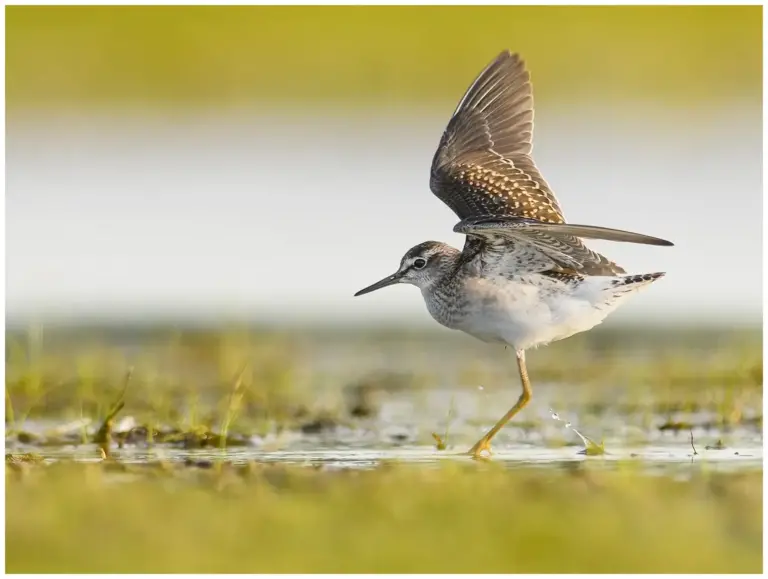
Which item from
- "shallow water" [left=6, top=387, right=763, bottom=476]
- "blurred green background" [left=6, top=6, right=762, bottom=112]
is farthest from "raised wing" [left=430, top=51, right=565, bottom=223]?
"blurred green background" [left=6, top=6, right=762, bottom=112]

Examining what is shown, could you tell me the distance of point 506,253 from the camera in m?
7.29

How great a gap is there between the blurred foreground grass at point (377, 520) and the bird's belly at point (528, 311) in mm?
1081

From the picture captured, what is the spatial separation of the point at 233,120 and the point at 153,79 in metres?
0.99

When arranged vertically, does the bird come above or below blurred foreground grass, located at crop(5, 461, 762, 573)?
above

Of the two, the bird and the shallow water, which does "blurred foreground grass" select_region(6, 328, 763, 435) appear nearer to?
the shallow water

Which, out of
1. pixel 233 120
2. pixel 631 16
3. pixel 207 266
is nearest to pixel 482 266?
pixel 207 266

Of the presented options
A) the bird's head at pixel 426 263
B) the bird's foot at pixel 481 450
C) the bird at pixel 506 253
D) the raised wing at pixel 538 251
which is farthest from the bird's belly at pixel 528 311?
the bird's foot at pixel 481 450

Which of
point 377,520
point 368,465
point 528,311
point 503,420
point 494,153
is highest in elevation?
point 494,153

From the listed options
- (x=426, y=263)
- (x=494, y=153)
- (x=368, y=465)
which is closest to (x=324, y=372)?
(x=426, y=263)

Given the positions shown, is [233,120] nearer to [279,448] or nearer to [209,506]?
[279,448]

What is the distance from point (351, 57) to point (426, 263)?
6.91 m

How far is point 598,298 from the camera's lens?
732cm

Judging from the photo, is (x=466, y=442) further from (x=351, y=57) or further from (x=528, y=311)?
(x=351, y=57)

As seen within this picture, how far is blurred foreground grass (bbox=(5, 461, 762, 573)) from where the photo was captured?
513 centimetres
